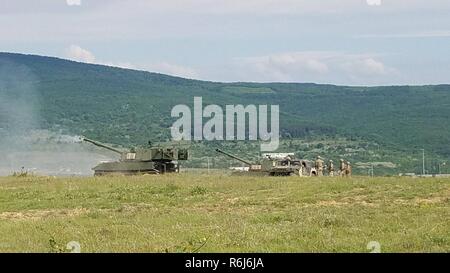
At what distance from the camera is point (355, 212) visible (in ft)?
55.5

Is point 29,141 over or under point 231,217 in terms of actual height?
over

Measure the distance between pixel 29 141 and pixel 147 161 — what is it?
48.2 metres

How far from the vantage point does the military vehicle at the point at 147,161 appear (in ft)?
152

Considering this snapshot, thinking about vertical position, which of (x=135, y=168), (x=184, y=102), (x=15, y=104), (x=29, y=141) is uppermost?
(x=184, y=102)

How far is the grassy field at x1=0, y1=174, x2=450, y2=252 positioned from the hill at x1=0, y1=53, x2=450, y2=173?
61.0m

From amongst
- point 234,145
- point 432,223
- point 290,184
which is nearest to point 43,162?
point 234,145

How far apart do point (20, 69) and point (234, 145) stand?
41.8m

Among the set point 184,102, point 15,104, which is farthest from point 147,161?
point 184,102

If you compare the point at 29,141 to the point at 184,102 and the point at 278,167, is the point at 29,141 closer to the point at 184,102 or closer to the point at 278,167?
the point at 184,102

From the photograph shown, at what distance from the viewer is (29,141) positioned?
301ft

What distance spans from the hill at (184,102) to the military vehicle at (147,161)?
39613 millimetres

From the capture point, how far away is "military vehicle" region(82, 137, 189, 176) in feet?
152

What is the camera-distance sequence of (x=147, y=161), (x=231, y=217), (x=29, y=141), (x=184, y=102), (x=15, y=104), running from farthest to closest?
A: (x=184, y=102)
(x=15, y=104)
(x=29, y=141)
(x=147, y=161)
(x=231, y=217)

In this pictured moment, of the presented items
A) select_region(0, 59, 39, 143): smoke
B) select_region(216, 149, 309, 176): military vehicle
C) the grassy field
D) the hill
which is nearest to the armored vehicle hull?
select_region(216, 149, 309, 176): military vehicle
